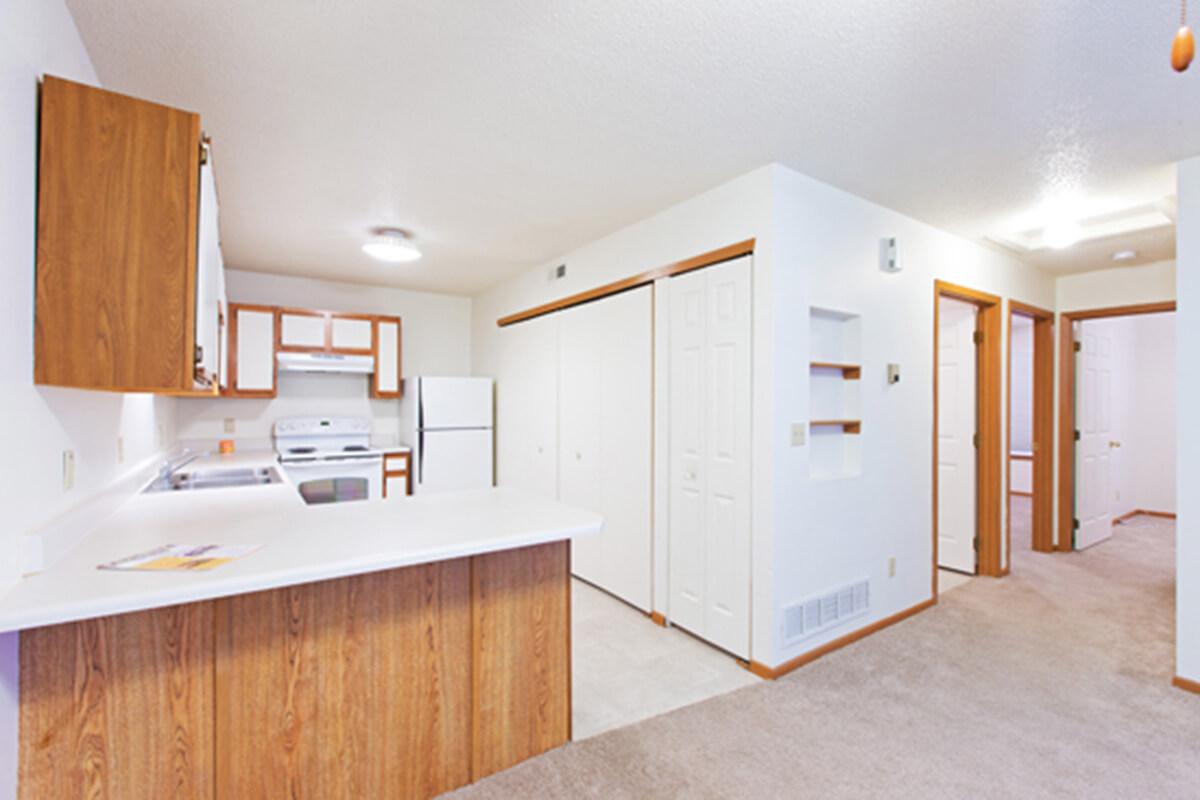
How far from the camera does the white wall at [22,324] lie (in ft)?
3.80

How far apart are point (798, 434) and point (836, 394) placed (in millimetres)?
570

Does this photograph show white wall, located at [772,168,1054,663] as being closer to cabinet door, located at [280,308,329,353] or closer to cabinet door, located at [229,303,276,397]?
cabinet door, located at [280,308,329,353]

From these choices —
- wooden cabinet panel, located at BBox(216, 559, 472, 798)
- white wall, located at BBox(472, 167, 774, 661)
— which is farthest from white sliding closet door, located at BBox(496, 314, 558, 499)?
wooden cabinet panel, located at BBox(216, 559, 472, 798)

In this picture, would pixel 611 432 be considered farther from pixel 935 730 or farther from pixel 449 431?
pixel 935 730

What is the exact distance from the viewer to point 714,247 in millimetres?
2879

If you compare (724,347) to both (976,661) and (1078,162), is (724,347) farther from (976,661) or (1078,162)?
(976,661)

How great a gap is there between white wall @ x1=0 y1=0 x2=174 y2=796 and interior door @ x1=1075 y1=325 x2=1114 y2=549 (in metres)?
6.36

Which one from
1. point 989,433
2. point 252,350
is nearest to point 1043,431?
point 989,433

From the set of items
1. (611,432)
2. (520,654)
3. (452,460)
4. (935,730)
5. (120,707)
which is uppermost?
(611,432)

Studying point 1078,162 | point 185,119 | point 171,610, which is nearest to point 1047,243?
point 1078,162

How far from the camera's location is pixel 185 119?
146 cm

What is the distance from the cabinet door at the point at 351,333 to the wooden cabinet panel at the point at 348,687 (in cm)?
384

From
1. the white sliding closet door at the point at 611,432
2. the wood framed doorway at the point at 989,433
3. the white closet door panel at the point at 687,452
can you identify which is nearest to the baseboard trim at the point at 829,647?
the white closet door panel at the point at 687,452

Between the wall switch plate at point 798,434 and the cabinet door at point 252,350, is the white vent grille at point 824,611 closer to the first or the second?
the wall switch plate at point 798,434
